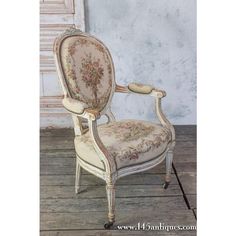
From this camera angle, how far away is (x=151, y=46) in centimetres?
261

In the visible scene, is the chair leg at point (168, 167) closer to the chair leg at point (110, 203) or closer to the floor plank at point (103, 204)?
Result: the floor plank at point (103, 204)

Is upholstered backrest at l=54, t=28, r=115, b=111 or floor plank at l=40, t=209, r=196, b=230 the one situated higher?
upholstered backrest at l=54, t=28, r=115, b=111

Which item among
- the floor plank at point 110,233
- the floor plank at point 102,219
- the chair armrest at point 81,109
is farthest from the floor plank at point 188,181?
the chair armrest at point 81,109

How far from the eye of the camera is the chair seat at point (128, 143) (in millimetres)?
1748

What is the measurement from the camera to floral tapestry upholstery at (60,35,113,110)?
188cm

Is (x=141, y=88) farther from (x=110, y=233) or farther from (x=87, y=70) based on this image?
(x=110, y=233)

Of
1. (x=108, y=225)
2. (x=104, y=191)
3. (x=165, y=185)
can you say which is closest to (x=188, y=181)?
(x=165, y=185)

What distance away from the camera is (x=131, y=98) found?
2.76 m

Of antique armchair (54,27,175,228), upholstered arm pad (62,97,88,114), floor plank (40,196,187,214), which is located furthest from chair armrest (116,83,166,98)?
floor plank (40,196,187,214)

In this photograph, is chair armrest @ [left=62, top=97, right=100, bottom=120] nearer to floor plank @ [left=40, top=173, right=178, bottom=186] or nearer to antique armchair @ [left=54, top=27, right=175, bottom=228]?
antique armchair @ [left=54, top=27, right=175, bottom=228]

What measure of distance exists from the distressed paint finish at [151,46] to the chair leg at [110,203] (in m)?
0.80

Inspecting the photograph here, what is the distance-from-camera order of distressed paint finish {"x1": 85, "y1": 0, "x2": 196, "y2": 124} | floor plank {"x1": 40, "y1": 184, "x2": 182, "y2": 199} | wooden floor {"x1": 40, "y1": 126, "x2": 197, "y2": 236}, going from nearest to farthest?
wooden floor {"x1": 40, "y1": 126, "x2": 197, "y2": 236}, floor plank {"x1": 40, "y1": 184, "x2": 182, "y2": 199}, distressed paint finish {"x1": 85, "y1": 0, "x2": 196, "y2": 124}
